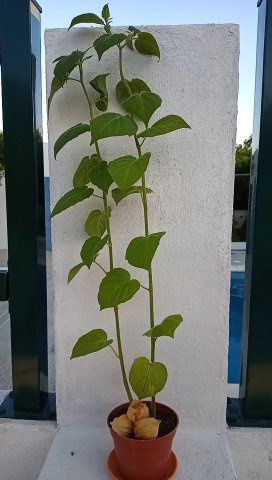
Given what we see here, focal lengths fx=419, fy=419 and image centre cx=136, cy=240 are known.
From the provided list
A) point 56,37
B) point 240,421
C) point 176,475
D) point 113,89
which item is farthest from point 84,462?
point 56,37

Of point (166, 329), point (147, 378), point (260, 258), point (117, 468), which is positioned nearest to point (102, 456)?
point (117, 468)

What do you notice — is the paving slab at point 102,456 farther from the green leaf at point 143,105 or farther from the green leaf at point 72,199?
the green leaf at point 143,105

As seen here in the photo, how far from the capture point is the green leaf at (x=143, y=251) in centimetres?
97

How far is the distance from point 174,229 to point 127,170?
1.29 ft

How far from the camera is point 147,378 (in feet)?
3.47

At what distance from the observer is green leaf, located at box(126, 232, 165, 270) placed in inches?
38.2

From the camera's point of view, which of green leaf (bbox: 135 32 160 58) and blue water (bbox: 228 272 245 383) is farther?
blue water (bbox: 228 272 245 383)

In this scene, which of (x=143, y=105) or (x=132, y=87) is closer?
(x=143, y=105)

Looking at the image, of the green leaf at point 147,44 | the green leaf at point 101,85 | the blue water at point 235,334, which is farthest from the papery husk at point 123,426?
the blue water at point 235,334

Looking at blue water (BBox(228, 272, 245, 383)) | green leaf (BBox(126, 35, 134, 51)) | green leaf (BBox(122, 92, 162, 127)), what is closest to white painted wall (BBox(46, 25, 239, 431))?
green leaf (BBox(126, 35, 134, 51))

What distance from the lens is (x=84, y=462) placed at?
47.7 inches

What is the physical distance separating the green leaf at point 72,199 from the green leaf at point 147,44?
0.42m

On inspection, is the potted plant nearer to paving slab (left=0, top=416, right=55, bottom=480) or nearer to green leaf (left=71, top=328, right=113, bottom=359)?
green leaf (left=71, top=328, right=113, bottom=359)

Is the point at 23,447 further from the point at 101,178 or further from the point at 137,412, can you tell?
the point at 101,178
